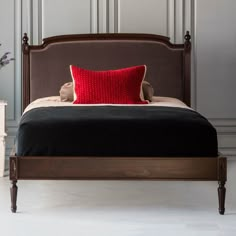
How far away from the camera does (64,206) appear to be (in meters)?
3.76

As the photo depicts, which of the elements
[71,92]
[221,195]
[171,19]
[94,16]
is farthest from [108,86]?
[221,195]

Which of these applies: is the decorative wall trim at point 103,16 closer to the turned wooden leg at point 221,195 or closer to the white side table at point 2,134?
the white side table at point 2,134

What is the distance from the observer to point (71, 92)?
16.2ft

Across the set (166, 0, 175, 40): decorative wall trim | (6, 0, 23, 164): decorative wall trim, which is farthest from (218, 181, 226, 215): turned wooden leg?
(6, 0, 23, 164): decorative wall trim

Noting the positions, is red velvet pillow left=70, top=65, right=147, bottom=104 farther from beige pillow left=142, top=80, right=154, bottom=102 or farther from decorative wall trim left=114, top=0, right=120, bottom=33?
decorative wall trim left=114, top=0, right=120, bottom=33

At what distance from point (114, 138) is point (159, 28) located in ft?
7.69

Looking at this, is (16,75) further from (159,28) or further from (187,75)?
(187,75)

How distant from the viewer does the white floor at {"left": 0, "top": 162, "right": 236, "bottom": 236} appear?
10.5ft

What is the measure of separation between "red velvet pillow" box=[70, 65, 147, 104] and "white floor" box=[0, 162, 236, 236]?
0.67 m

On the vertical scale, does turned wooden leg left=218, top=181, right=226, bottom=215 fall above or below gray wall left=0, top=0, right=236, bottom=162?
below

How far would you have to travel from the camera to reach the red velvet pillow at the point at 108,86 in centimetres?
469

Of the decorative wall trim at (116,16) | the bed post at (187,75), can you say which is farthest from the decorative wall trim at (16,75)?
the bed post at (187,75)

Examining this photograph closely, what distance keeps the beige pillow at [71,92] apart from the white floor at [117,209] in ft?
2.44

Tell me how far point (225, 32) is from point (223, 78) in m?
0.44
